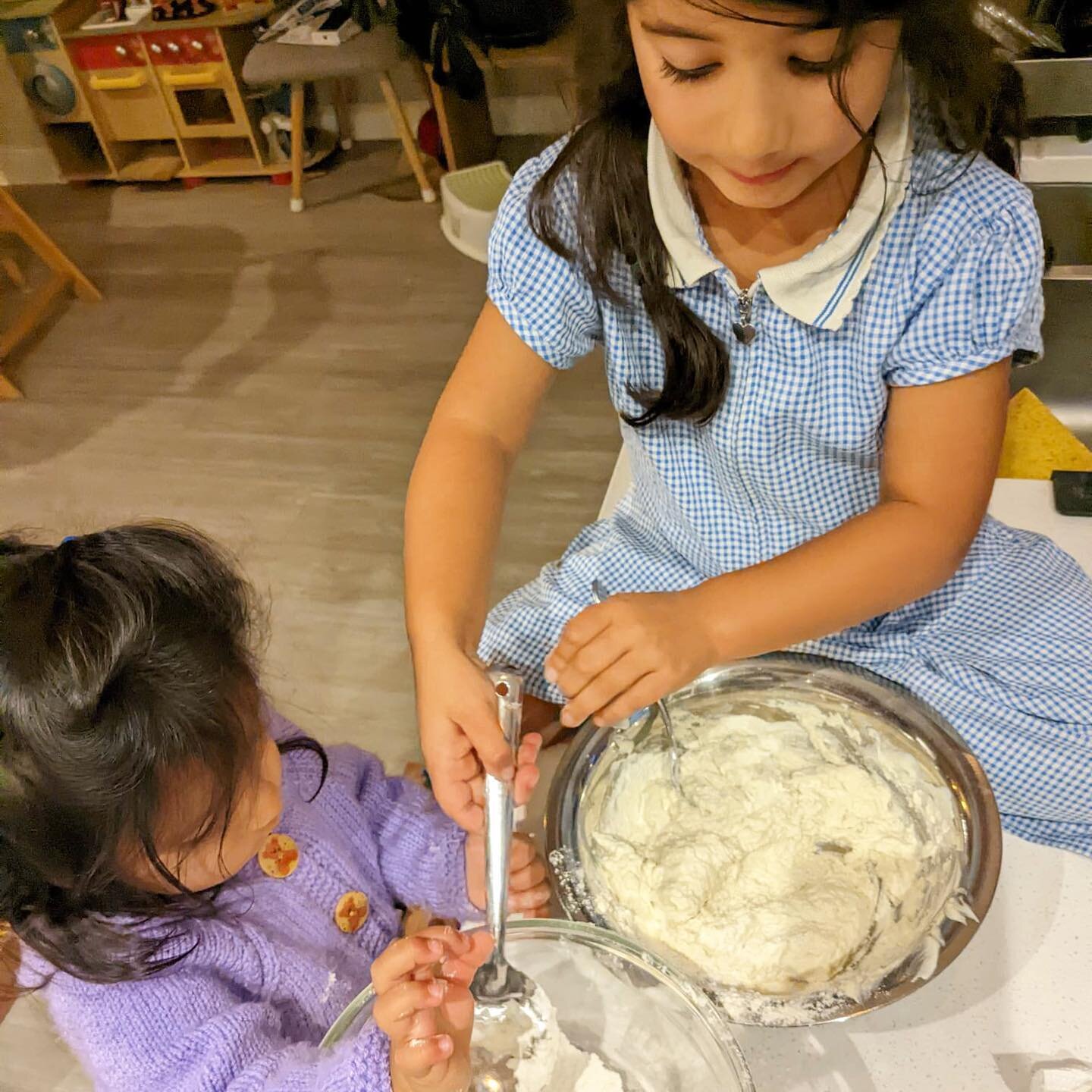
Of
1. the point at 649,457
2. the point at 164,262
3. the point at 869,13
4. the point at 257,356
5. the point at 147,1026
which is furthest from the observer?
the point at 164,262

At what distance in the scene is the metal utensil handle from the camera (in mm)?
608

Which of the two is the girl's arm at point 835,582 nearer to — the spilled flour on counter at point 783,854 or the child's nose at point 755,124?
the spilled flour on counter at point 783,854

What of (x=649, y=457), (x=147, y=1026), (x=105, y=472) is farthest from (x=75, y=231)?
(x=147, y=1026)

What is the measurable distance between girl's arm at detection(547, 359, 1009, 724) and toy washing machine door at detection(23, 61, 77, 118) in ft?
9.76

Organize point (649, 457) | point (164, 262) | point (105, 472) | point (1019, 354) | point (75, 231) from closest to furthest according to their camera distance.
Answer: point (1019, 354)
point (649, 457)
point (105, 472)
point (164, 262)
point (75, 231)

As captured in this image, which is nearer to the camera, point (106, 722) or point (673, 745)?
point (106, 722)

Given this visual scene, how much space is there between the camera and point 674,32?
546 millimetres

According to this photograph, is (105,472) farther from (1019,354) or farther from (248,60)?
(1019,354)

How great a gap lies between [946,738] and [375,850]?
0.49 metres

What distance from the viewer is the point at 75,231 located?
113 inches

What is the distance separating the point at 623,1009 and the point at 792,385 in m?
0.48

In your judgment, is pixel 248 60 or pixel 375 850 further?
pixel 248 60

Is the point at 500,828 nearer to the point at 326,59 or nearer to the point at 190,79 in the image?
the point at 326,59

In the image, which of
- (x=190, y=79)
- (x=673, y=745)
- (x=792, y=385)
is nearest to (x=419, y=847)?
(x=673, y=745)
